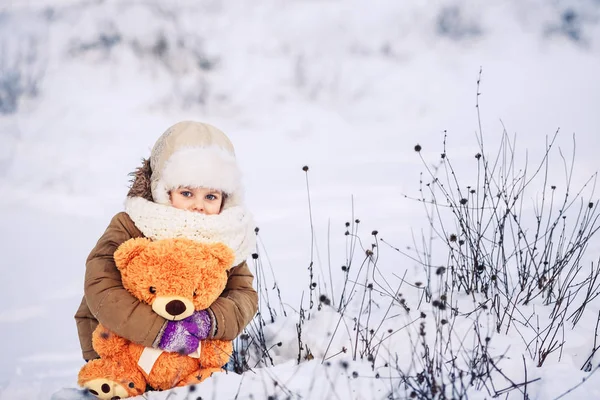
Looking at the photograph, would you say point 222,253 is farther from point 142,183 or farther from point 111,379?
point 111,379

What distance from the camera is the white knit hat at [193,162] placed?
99.2 inches

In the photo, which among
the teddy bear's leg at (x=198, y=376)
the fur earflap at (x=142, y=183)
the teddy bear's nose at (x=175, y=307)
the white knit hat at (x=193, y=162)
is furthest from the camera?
the fur earflap at (x=142, y=183)

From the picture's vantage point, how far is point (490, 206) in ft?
11.7

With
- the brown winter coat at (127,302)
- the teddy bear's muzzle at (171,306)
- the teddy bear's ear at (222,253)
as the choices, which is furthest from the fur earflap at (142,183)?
the teddy bear's muzzle at (171,306)

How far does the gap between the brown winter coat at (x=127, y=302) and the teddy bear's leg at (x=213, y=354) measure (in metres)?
0.07

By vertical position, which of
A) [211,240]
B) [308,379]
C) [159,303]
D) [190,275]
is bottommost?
[308,379]

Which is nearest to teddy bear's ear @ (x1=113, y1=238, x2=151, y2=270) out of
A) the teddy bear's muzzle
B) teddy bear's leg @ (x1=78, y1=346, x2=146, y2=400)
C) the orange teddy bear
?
the orange teddy bear

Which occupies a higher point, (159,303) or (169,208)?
(169,208)

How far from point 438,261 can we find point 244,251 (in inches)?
86.1

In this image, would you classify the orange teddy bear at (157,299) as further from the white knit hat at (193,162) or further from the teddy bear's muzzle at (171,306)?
the white knit hat at (193,162)

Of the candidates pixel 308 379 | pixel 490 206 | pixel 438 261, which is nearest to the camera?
pixel 308 379

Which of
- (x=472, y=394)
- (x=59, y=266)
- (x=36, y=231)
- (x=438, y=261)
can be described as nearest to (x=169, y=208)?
(x=472, y=394)

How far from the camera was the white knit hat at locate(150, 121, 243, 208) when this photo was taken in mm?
2520

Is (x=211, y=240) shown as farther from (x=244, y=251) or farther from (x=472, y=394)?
(x=472, y=394)
